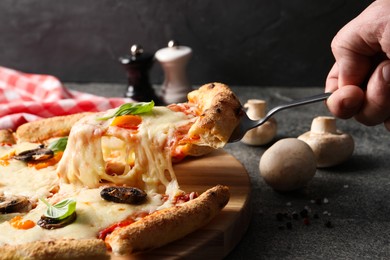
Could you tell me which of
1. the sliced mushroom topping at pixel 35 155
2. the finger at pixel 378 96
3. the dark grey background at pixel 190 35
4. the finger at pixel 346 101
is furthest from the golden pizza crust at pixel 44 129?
the dark grey background at pixel 190 35

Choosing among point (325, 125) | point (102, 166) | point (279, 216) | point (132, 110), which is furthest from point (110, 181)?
point (325, 125)

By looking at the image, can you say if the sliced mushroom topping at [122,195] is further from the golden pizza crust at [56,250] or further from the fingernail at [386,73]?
the fingernail at [386,73]

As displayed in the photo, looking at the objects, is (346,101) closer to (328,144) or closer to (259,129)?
(328,144)

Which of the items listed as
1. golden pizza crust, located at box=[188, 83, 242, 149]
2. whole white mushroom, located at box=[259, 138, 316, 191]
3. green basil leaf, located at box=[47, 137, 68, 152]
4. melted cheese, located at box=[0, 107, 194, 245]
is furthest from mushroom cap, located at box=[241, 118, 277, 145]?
green basil leaf, located at box=[47, 137, 68, 152]

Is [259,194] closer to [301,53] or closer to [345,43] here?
[345,43]

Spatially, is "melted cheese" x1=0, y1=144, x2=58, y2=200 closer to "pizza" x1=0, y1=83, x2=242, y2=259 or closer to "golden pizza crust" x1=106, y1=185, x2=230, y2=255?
"pizza" x1=0, y1=83, x2=242, y2=259
